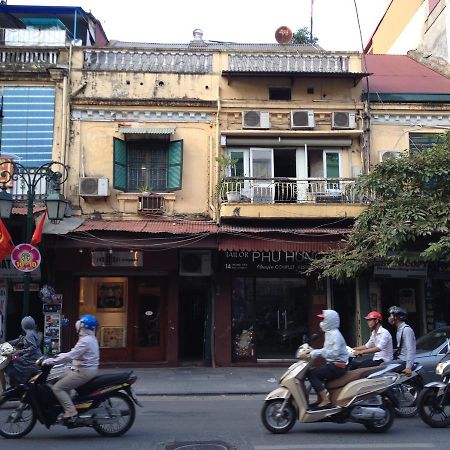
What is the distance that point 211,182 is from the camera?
16.2 meters

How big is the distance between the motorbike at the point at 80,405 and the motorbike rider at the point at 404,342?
157 inches

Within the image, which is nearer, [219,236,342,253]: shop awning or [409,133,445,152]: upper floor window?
[219,236,342,253]: shop awning

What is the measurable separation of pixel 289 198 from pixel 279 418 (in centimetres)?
939

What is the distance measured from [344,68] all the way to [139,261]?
851cm

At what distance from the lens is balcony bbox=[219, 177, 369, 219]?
50.1 feet

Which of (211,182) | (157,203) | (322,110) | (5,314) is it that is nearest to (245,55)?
(322,110)

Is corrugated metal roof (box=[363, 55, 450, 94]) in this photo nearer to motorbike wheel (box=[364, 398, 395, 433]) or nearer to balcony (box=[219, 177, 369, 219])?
balcony (box=[219, 177, 369, 219])

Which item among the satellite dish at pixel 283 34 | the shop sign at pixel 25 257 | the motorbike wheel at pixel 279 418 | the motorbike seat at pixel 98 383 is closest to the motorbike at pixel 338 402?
the motorbike wheel at pixel 279 418

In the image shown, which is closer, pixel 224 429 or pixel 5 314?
pixel 224 429

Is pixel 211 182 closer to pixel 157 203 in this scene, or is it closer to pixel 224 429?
pixel 157 203

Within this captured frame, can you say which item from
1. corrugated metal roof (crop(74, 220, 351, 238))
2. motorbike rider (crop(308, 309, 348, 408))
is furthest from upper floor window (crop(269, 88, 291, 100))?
motorbike rider (crop(308, 309, 348, 408))

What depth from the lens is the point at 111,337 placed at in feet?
52.4

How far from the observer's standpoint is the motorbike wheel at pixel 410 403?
27.5ft

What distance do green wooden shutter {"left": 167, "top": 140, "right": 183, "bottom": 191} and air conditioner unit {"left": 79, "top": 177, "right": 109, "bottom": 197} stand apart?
5.94 ft
